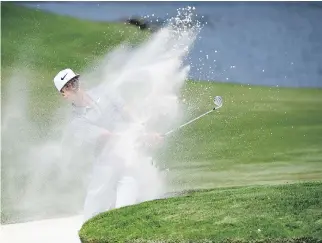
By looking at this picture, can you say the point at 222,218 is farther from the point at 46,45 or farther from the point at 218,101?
the point at 46,45

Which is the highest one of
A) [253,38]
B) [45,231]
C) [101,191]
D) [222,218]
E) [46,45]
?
[46,45]

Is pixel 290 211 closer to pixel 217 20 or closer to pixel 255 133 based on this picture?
pixel 255 133

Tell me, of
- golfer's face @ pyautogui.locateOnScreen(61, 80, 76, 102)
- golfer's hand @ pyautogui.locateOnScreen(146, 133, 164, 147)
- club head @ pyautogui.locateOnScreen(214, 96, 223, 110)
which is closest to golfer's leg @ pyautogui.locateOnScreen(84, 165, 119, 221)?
golfer's hand @ pyautogui.locateOnScreen(146, 133, 164, 147)

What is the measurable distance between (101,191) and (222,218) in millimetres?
603

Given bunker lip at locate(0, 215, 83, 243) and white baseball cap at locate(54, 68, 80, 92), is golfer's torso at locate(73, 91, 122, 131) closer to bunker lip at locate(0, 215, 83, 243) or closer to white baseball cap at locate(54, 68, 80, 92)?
white baseball cap at locate(54, 68, 80, 92)

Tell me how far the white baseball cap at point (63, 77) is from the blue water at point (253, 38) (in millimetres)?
299

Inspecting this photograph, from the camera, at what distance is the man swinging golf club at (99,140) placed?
3.80 meters

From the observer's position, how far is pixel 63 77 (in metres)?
3.86

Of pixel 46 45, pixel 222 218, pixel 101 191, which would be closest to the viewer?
pixel 222 218

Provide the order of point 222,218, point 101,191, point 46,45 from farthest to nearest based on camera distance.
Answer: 1. point 46,45
2. point 101,191
3. point 222,218

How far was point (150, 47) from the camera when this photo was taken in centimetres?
392

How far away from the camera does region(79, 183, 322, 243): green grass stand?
11.9 feet

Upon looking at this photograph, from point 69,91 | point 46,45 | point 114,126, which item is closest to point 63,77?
point 69,91

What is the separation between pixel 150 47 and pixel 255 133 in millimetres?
676
